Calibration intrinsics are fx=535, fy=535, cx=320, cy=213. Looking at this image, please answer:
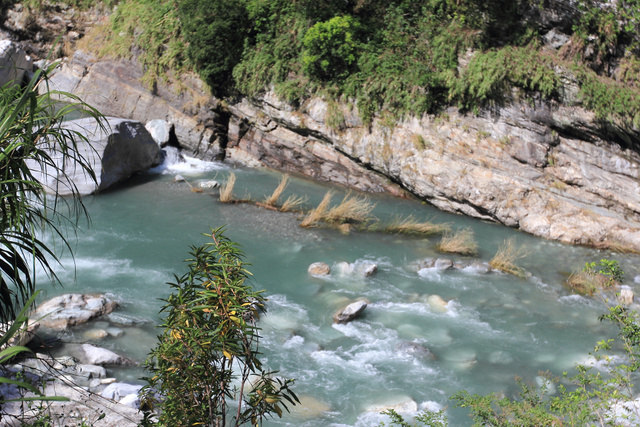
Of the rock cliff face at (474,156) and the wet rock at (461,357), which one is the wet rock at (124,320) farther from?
the rock cliff face at (474,156)

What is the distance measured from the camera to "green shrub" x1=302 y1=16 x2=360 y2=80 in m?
13.6

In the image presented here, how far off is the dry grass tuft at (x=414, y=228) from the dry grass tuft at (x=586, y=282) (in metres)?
2.70

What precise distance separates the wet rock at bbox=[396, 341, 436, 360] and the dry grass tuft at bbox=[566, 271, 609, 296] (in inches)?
144

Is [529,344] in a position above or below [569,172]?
below

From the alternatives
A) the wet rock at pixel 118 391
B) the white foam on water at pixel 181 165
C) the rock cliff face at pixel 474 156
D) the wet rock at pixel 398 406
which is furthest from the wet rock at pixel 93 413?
the white foam on water at pixel 181 165

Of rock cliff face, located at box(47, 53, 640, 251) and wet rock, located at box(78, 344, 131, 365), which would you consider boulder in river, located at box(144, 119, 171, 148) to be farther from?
wet rock, located at box(78, 344, 131, 365)

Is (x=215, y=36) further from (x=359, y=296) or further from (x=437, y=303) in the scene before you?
(x=437, y=303)

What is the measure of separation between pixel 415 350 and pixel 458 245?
3652 mm

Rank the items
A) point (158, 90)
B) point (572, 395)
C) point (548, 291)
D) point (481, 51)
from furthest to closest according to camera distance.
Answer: point (158, 90) → point (481, 51) → point (548, 291) → point (572, 395)

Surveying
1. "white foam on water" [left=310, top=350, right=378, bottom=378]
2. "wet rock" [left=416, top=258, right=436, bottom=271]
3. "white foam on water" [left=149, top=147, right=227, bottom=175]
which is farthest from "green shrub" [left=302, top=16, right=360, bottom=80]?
"white foam on water" [left=310, top=350, right=378, bottom=378]

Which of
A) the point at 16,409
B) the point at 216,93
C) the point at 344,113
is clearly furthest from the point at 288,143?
the point at 16,409

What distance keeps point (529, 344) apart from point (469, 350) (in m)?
0.96

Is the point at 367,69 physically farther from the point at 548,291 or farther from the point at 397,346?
the point at 397,346

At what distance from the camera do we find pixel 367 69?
13773mm
